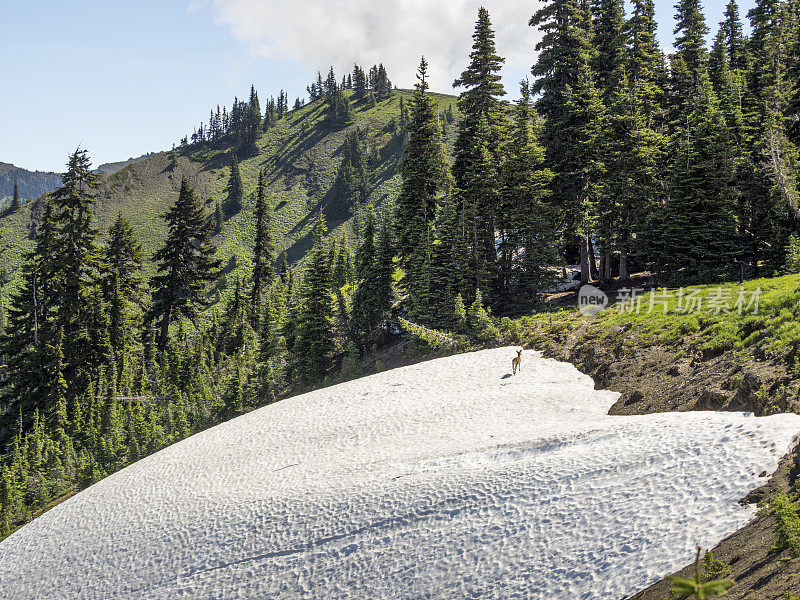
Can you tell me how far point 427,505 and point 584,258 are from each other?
2725 cm

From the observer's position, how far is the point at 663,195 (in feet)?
121

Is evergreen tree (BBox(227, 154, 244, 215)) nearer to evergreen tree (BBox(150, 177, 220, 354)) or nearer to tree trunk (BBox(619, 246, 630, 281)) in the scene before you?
evergreen tree (BBox(150, 177, 220, 354))

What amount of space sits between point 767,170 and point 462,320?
67.3 feet

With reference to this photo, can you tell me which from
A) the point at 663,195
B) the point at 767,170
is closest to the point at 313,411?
the point at 663,195

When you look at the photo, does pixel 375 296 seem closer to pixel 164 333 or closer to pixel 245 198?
pixel 164 333

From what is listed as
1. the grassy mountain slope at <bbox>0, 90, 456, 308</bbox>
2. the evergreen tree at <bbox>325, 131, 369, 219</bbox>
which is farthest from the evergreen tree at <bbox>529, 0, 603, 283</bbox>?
the evergreen tree at <bbox>325, 131, 369, 219</bbox>

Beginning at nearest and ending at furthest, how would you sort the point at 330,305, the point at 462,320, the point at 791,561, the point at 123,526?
the point at 791,561 < the point at 123,526 < the point at 462,320 < the point at 330,305

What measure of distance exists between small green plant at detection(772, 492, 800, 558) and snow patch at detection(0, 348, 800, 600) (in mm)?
1585

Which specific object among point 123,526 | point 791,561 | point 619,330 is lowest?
point 123,526

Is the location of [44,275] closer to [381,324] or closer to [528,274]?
[381,324]

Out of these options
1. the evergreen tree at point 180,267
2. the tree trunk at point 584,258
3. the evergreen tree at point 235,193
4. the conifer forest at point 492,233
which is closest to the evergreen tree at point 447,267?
the conifer forest at point 492,233

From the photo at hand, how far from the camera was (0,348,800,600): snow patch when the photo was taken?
1365 cm

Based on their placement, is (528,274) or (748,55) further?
(748,55)

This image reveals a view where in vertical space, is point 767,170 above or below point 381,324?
above
